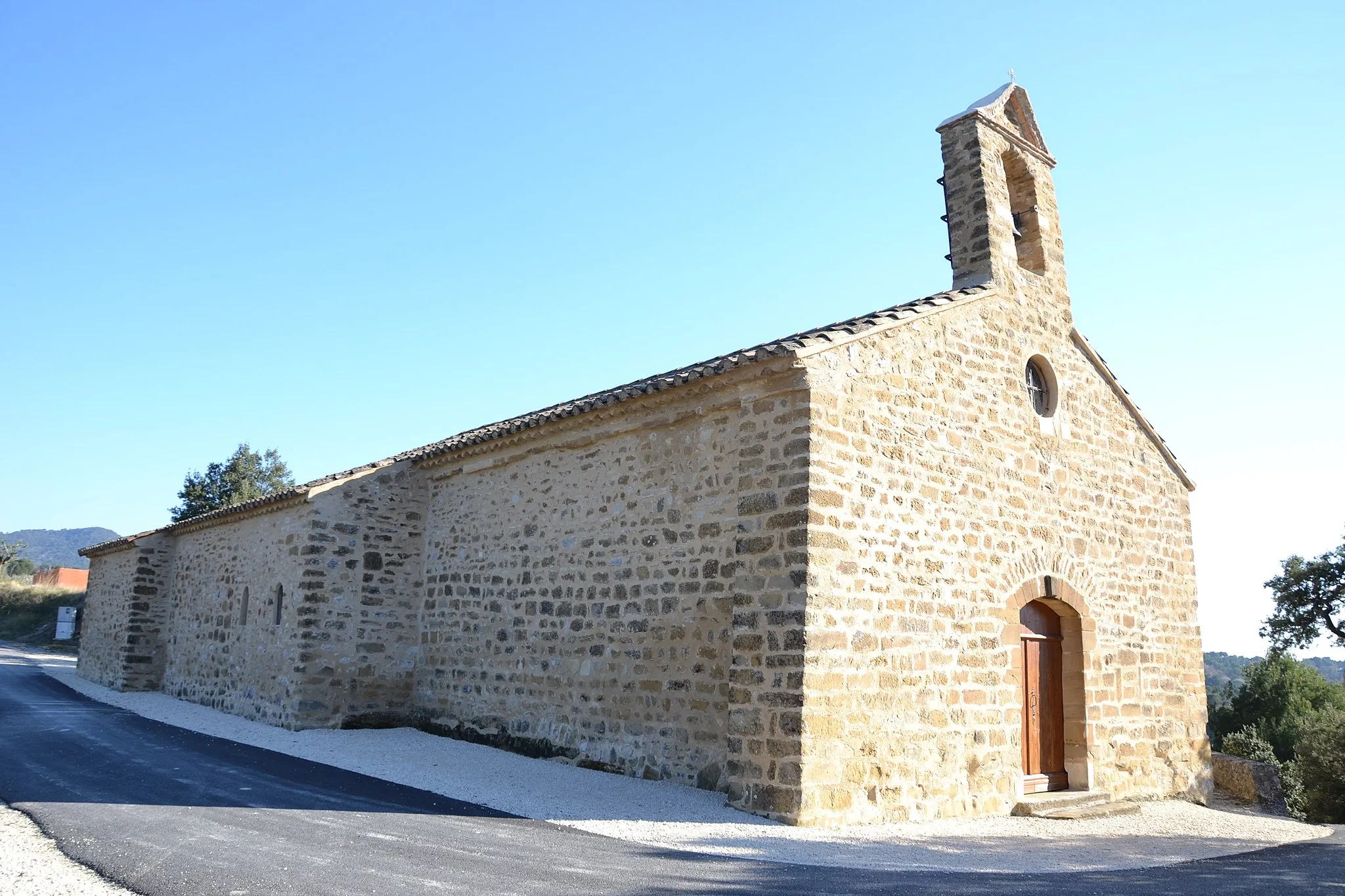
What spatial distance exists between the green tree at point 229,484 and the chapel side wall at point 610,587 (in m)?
28.4

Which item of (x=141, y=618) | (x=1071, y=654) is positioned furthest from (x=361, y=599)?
(x=1071, y=654)

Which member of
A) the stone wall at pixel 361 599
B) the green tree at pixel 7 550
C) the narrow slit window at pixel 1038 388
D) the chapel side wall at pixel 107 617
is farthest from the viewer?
the green tree at pixel 7 550

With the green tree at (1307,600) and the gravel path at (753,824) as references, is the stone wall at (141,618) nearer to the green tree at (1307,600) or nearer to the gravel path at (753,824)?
the gravel path at (753,824)

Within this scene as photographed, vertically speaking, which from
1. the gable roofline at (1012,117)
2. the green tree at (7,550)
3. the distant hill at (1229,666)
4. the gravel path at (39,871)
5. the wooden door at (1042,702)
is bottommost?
the distant hill at (1229,666)

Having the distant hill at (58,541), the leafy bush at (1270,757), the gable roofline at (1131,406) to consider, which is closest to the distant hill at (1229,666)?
the leafy bush at (1270,757)

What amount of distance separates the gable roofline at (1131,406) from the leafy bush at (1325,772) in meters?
10.7

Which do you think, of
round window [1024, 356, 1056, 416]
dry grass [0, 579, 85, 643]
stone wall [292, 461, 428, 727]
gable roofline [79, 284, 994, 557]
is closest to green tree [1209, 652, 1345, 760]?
round window [1024, 356, 1056, 416]

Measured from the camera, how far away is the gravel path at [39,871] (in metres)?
4.44

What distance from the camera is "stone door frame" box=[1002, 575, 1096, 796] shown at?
9.03 meters

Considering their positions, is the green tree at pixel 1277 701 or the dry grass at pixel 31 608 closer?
the green tree at pixel 1277 701

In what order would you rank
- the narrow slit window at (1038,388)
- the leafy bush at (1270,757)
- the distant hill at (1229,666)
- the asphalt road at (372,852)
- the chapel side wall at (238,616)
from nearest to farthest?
the asphalt road at (372,852)
the narrow slit window at (1038,388)
the chapel side wall at (238,616)
the leafy bush at (1270,757)
the distant hill at (1229,666)

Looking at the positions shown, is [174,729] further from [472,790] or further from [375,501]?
[472,790]

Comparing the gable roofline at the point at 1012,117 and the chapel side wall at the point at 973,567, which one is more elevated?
the gable roofline at the point at 1012,117

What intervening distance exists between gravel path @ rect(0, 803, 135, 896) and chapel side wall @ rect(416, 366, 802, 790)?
14.5 feet
